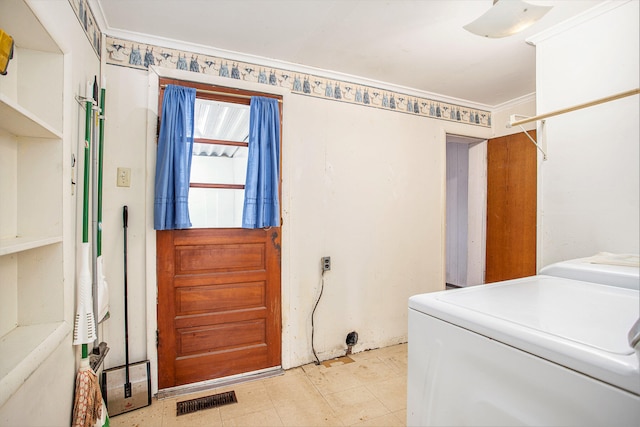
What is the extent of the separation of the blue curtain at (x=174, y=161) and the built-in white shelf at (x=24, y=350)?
81 cm

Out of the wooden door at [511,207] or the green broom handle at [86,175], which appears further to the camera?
the wooden door at [511,207]

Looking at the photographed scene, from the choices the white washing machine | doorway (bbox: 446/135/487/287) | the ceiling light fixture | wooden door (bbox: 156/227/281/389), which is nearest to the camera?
the white washing machine

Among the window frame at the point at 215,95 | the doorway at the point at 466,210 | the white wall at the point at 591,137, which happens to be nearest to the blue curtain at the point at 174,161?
the window frame at the point at 215,95

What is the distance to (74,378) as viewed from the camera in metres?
1.35

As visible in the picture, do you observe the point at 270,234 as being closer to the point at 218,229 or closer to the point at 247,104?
the point at 218,229

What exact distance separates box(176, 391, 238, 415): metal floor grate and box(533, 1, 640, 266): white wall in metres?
2.20

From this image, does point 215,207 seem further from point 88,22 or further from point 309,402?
point 309,402

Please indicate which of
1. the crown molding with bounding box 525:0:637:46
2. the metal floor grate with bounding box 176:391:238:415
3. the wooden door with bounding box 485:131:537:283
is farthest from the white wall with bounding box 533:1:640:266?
the metal floor grate with bounding box 176:391:238:415

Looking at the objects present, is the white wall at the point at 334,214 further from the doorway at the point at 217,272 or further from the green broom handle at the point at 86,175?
the green broom handle at the point at 86,175

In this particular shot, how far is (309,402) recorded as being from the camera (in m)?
1.93

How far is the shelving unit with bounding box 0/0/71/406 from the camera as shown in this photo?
107 centimetres

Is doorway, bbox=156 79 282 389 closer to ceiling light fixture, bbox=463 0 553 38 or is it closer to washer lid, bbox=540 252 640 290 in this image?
ceiling light fixture, bbox=463 0 553 38

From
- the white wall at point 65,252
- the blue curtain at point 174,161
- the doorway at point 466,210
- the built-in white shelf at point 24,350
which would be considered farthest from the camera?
the doorway at point 466,210

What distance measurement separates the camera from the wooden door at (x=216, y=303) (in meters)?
2.02
